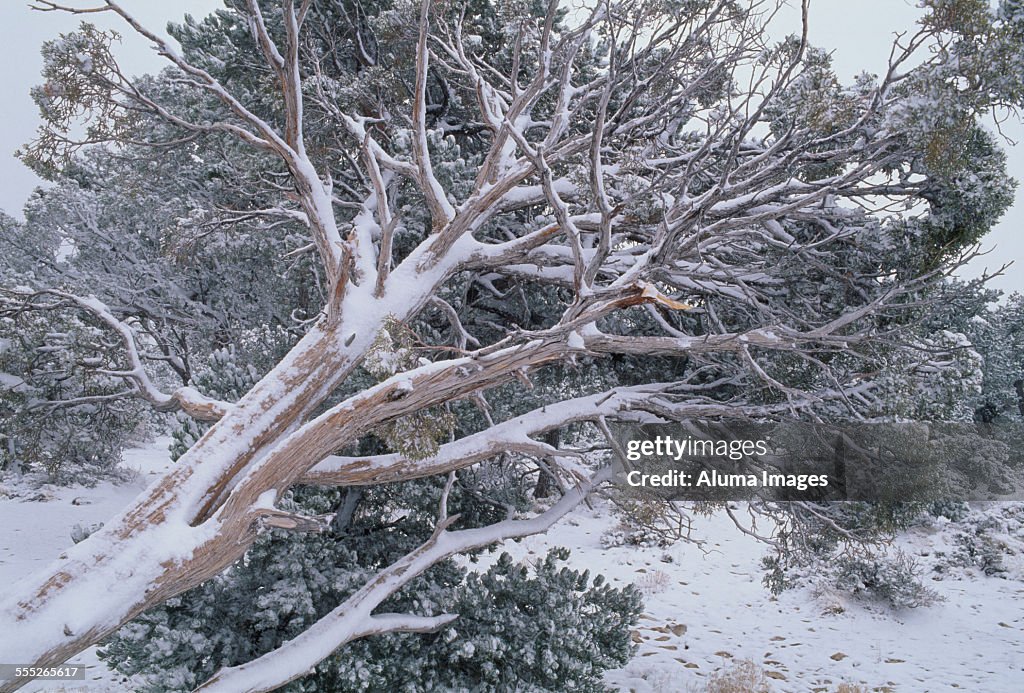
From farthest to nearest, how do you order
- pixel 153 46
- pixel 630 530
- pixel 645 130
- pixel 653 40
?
pixel 630 530 < pixel 645 130 < pixel 653 40 < pixel 153 46

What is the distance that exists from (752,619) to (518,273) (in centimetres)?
667

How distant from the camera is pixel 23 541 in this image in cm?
862

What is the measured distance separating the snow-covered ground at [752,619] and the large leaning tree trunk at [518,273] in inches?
119

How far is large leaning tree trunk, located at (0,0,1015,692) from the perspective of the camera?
3.83 meters

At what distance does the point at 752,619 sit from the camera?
28.9ft

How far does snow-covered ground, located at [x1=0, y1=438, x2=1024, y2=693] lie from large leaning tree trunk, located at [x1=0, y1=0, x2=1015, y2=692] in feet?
9.93

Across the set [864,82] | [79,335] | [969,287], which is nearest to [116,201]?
[79,335]

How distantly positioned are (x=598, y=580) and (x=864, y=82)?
5951 mm

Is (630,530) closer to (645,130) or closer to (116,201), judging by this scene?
(645,130)

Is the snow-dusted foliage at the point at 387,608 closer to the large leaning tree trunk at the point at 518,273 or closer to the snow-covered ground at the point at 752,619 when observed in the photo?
the large leaning tree trunk at the point at 518,273

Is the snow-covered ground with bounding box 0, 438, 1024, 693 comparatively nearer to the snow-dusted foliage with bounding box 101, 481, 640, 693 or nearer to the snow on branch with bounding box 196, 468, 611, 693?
the snow-dusted foliage with bounding box 101, 481, 640, 693

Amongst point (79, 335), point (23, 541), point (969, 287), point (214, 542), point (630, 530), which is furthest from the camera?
point (630, 530)

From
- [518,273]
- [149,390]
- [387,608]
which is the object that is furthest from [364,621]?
[518,273]

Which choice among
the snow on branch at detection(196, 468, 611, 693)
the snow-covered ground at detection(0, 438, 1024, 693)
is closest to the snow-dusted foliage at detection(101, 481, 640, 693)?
the snow on branch at detection(196, 468, 611, 693)
